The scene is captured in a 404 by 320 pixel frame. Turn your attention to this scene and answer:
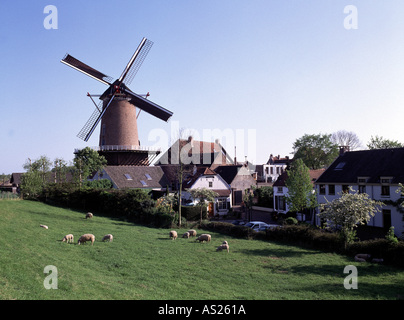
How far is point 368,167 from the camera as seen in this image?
35875 millimetres

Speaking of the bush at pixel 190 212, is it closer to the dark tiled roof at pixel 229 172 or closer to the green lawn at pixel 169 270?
the green lawn at pixel 169 270

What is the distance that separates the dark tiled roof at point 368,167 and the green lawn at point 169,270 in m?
14.7

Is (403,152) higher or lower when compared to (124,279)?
higher

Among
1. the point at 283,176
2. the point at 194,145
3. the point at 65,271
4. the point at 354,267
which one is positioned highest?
the point at 194,145

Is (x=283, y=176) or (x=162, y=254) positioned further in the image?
(x=283, y=176)

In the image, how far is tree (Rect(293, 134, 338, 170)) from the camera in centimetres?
6794

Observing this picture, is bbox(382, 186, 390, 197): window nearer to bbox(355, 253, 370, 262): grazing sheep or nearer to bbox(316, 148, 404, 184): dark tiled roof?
bbox(316, 148, 404, 184): dark tiled roof

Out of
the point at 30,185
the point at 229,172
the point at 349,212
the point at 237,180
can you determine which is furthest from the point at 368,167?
the point at 30,185

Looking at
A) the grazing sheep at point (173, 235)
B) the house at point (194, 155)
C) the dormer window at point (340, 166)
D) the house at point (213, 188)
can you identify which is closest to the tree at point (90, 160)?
the house at point (213, 188)

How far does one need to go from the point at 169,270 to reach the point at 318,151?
58676 millimetres
